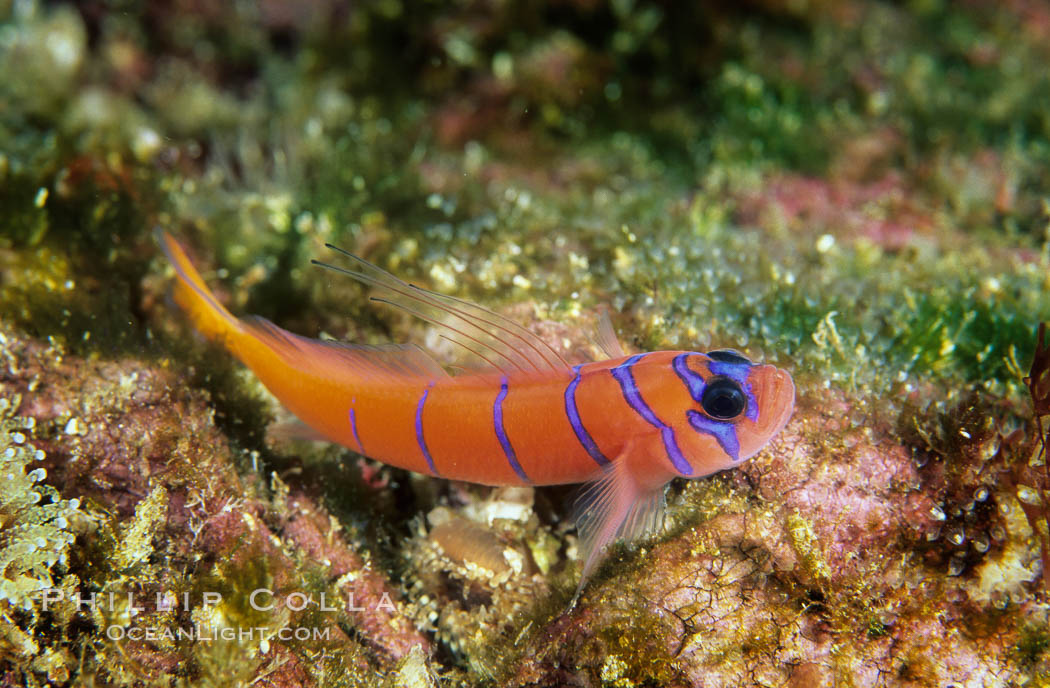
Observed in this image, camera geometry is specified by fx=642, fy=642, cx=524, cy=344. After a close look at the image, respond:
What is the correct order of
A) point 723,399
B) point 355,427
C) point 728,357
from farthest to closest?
1. point 355,427
2. point 728,357
3. point 723,399

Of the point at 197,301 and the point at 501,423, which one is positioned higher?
the point at 501,423

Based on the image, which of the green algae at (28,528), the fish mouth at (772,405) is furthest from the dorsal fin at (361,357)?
the fish mouth at (772,405)

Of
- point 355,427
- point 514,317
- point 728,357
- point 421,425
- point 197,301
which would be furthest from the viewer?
point 514,317

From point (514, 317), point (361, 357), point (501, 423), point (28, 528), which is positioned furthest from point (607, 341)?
point (28, 528)

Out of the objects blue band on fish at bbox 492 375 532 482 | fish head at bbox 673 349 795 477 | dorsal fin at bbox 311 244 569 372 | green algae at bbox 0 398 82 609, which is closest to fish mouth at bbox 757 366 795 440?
fish head at bbox 673 349 795 477

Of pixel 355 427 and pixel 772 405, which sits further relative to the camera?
pixel 355 427

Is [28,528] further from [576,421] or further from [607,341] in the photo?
[607,341]

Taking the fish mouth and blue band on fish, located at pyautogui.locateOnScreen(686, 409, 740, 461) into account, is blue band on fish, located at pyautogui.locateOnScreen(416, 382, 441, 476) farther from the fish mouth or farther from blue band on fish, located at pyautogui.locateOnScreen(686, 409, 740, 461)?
the fish mouth
